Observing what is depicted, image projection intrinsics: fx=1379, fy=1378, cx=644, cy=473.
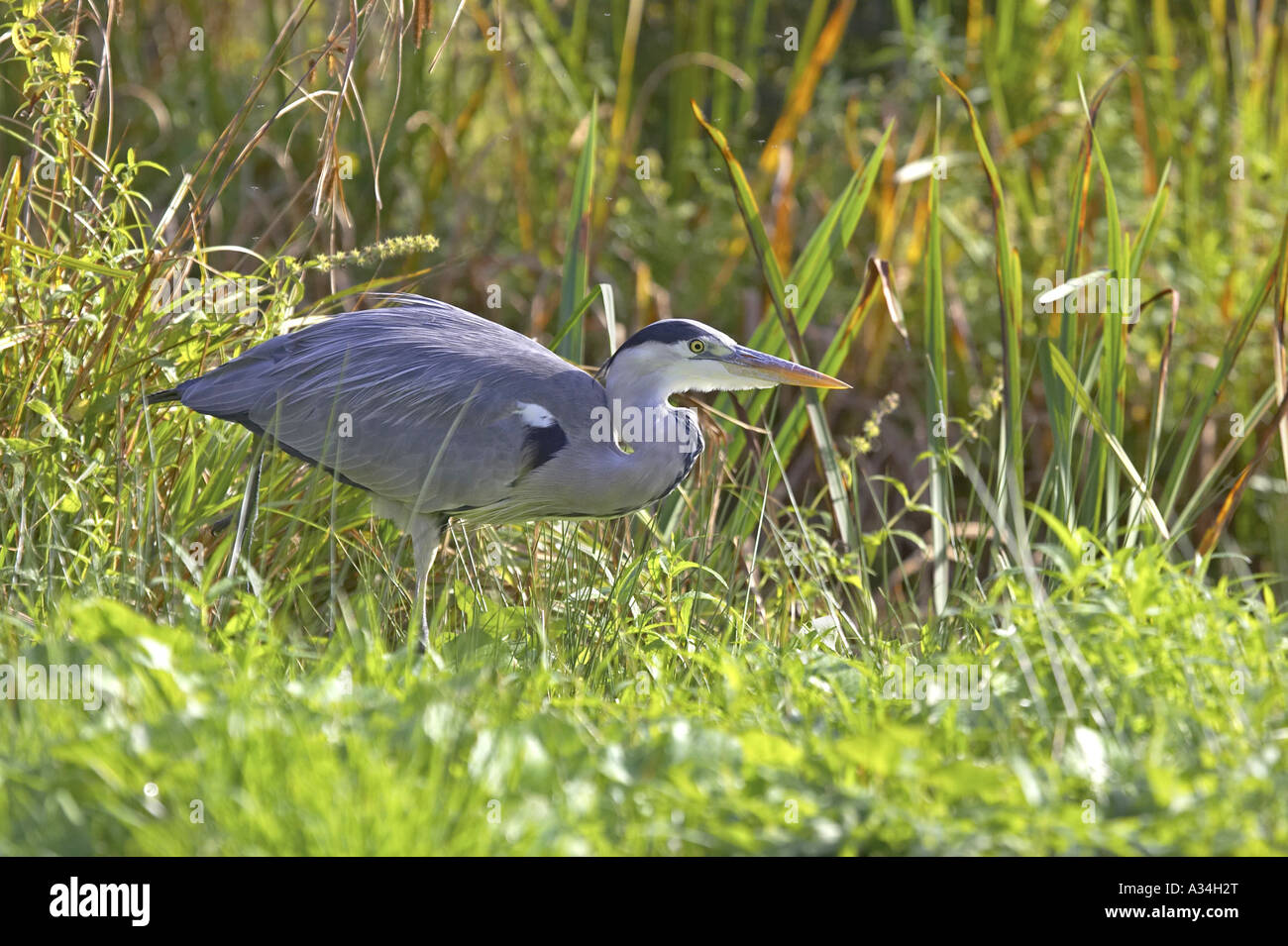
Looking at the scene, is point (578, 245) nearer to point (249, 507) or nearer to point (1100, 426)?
point (249, 507)

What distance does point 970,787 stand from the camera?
2.30m

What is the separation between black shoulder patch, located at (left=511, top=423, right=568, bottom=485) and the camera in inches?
156

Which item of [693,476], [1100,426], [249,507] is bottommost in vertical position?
[693,476]

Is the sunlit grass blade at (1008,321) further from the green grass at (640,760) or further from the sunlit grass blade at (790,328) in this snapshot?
the green grass at (640,760)

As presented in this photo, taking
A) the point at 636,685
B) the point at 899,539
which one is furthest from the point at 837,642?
the point at 899,539

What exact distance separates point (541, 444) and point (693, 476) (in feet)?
4.49

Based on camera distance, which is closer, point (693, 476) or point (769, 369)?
point (769, 369)

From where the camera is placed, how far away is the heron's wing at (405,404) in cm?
396

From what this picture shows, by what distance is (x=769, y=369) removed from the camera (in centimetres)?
406

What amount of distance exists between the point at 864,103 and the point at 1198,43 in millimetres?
2037

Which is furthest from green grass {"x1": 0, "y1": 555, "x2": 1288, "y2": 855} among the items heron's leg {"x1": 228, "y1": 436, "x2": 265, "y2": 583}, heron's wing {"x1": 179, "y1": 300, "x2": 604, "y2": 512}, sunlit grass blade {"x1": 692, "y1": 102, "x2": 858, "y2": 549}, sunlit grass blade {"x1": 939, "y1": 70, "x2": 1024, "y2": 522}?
sunlit grass blade {"x1": 692, "y1": 102, "x2": 858, "y2": 549}

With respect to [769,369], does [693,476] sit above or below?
below

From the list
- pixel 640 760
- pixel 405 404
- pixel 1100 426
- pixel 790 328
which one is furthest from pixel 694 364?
pixel 640 760
